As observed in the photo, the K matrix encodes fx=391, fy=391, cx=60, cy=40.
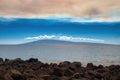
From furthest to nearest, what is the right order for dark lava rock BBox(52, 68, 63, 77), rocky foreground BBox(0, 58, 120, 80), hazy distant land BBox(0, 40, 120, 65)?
hazy distant land BBox(0, 40, 120, 65) → dark lava rock BBox(52, 68, 63, 77) → rocky foreground BBox(0, 58, 120, 80)

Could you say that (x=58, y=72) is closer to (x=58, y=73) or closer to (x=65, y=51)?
(x=58, y=73)

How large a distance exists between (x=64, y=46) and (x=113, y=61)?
79 cm

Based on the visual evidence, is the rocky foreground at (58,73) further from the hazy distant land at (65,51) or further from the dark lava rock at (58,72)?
the hazy distant land at (65,51)

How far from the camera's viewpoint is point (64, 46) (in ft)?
19.7

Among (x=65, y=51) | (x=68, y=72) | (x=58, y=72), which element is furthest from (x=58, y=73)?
(x=65, y=51)

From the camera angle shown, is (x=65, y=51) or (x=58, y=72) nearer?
(x=58, y=72)

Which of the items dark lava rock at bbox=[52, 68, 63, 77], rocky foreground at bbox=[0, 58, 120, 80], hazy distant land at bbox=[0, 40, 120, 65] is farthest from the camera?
hazy distant land at bbox=[0, 40, 120, 65]

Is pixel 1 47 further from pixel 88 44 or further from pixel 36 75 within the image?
pixel 36 75

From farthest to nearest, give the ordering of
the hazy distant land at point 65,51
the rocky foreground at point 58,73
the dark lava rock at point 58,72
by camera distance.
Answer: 1. the hazy distant land at point 65,51
2. the dark lava rock at point 58,72
3. the rocky foreground at point 58,73

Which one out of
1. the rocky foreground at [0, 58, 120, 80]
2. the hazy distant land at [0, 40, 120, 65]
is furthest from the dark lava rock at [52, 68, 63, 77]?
the hazy distant land at [0, 40, 120, 65]

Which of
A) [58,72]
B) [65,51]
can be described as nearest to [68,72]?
[58,72]

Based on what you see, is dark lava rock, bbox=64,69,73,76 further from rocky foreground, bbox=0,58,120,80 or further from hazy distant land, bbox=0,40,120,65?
hazy distant land, bbox=0,40,120,65

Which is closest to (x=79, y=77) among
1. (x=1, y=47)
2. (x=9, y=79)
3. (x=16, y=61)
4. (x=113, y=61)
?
(x=9, y=79)

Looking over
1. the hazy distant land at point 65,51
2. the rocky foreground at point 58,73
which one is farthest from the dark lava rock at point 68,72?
the hazy distant land at point 65,51
